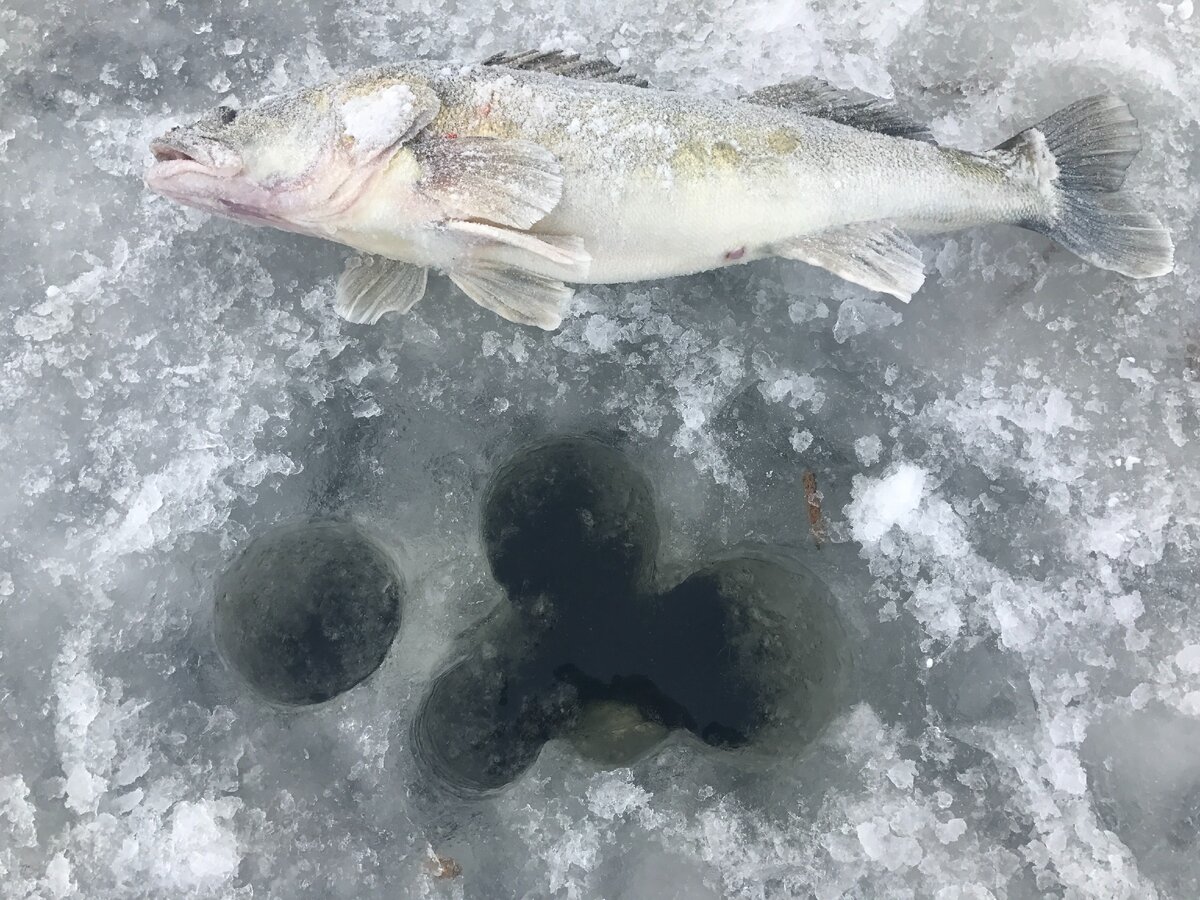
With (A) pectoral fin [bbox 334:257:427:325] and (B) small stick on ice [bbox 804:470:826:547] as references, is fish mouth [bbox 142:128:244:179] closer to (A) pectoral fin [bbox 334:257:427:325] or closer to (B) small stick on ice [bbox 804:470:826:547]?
(A) pectoral fin [bbox 334:257:427:325]

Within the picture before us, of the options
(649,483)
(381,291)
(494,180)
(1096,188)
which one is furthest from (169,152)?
(1096,188)

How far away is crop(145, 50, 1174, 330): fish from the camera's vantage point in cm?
245

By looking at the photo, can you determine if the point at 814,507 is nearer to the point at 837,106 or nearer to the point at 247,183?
the point at 837,106

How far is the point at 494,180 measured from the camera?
2396mm

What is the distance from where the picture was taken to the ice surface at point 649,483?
2.64 m

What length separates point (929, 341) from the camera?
2947 mm

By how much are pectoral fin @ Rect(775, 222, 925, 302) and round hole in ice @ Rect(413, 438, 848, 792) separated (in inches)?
38.7

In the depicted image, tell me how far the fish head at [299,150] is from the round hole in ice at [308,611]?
1147 millimetres

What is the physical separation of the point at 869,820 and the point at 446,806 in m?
1.48

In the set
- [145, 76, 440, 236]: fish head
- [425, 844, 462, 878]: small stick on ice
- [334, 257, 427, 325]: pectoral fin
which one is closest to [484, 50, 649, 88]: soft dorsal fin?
[145, 76, 440, 236]: fish head

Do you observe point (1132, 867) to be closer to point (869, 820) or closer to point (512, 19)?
point (869, 820)

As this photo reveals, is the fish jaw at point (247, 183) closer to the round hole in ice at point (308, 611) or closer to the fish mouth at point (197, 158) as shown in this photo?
the fish mouth at point (197, 158)

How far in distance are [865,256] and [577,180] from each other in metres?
1.02

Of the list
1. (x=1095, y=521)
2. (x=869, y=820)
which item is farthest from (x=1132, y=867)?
(x=1095, y=521)
